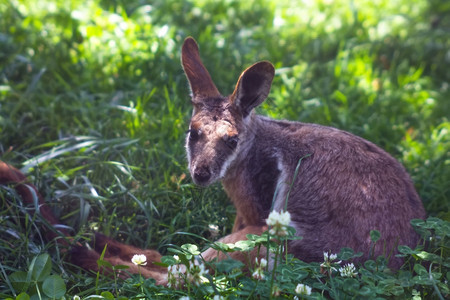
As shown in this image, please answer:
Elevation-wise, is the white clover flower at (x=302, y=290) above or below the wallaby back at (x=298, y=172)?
below

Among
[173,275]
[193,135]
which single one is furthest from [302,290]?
[193,135]

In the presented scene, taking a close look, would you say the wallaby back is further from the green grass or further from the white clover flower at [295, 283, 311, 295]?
the white clover flower at [295, 283, 311, 295]

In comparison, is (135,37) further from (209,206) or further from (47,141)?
(209,206)

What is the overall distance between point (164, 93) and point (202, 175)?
179cm

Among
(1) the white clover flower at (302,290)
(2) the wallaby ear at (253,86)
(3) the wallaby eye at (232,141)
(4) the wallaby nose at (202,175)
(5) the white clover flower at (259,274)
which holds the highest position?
(2) the wallaby ear at (253,86)

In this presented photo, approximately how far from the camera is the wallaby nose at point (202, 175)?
3.58 meters

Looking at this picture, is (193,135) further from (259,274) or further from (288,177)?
(259,274)

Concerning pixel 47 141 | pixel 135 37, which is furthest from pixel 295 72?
pixel 47 141

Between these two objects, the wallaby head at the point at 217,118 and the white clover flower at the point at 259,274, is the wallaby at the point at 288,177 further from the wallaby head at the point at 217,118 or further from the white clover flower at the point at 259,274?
the white clover flower at the point at 259,274

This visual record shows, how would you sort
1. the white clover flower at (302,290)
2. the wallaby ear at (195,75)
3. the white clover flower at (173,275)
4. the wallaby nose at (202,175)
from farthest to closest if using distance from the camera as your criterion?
1. the wallaby ear at (195,75)
2. the wallaby nose at (202,175)
3. the white clover flower at (173,275)
4. the white clover flower at (302,290)

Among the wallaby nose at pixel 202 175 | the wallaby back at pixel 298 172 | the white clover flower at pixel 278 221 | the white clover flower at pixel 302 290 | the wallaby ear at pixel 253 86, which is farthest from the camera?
the wallaby ear at pixel 253 86

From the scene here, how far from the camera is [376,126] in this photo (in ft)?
16.9

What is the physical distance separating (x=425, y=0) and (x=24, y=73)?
5262 mm

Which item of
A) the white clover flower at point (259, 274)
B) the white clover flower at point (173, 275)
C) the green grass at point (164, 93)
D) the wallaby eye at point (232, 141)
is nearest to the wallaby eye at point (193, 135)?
the wallaby eye at point (232, 141)
